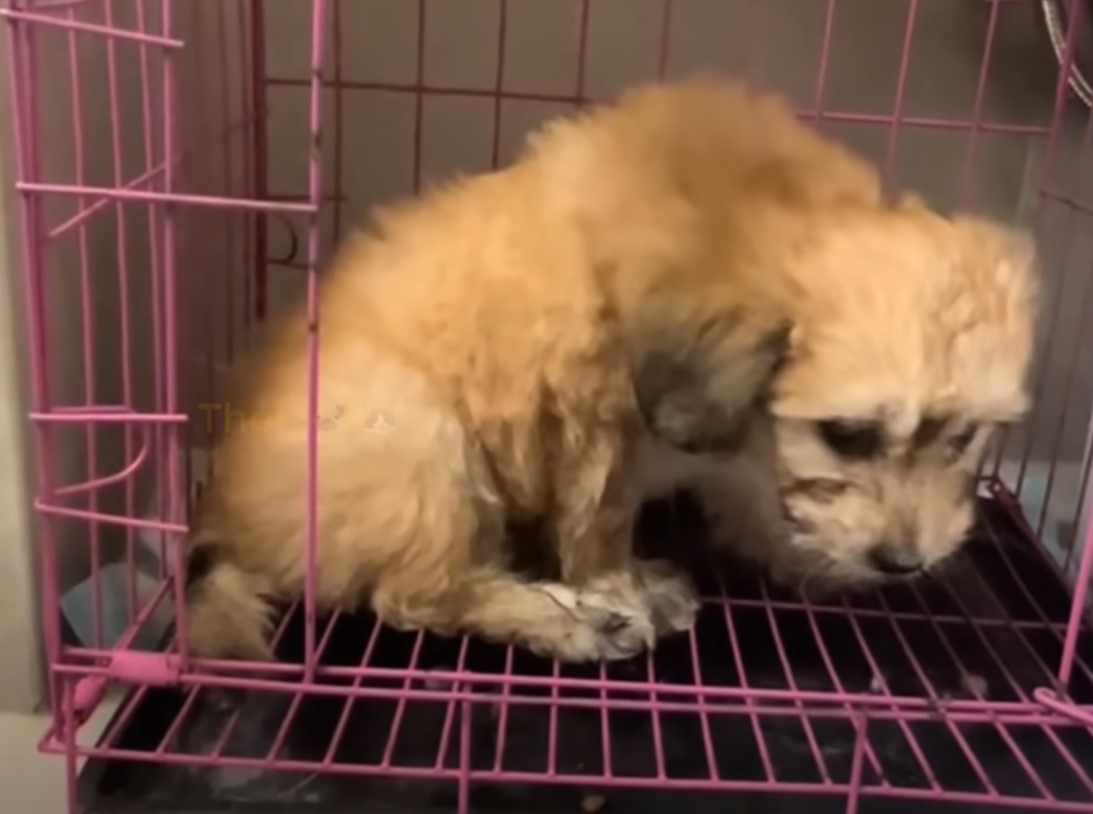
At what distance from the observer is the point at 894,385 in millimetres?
1155

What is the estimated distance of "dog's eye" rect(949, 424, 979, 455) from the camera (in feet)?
3.99

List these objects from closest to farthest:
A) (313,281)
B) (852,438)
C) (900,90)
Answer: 1. (313,281)
2. (852,438)
3. (900,90)

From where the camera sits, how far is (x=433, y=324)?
4.27 ft

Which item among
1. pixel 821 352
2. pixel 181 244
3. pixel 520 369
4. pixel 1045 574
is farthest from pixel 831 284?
pixel 181 244

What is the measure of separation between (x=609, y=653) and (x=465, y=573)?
153 millimetres

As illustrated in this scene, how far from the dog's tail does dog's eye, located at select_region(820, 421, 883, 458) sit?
0.51 metres

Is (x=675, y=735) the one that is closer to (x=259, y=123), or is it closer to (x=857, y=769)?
(x=857, y=769)

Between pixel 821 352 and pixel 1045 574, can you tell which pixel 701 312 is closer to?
pixel 821 352

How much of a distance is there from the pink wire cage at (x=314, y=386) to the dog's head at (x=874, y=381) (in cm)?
15

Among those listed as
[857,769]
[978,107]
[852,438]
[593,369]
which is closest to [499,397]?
[593,369]

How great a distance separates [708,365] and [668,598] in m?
0.30

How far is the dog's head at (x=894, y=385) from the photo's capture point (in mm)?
1166

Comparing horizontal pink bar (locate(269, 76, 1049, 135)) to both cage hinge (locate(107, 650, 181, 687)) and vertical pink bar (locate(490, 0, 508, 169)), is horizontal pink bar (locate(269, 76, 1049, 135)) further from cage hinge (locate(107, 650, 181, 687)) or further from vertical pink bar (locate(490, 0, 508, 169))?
cage hinge (locate(107, 650, 181, 687))

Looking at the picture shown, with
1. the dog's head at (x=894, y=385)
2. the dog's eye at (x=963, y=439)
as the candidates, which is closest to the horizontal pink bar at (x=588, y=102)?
the dog's head at (x=894, y=385)
